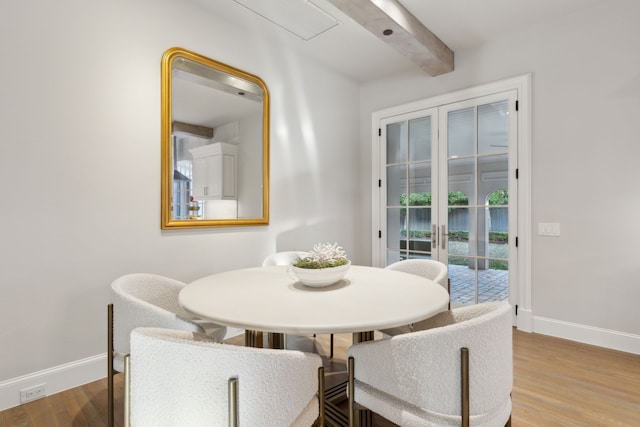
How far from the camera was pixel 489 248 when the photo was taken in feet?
10.3

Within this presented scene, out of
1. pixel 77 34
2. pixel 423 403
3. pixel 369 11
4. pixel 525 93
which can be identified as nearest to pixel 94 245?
pixel 77 34

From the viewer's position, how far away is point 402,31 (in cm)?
263

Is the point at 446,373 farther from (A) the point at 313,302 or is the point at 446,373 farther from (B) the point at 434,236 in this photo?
(B) the point at 434,236

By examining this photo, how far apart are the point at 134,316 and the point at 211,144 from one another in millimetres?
1596

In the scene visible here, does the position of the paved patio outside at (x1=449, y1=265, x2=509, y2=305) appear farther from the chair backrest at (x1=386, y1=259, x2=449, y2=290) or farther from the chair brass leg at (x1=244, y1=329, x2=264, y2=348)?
the chair brass leg at (x1=244, y1=329, x2=264, y2=348)

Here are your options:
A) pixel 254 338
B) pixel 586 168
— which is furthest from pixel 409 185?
pixel 254 338

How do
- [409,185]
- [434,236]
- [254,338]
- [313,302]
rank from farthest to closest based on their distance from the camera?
[409,185]
[434,236]
[254,338]
[313,302]

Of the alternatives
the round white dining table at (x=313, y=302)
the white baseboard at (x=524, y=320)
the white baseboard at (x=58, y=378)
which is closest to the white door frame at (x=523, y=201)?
the white baseboard at (x=524, y=320)

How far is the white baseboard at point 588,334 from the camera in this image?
8.12ft

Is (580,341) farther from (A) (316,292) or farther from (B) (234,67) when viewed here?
(B) (234,67)

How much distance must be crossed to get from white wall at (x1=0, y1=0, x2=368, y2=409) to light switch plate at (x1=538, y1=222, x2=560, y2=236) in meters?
2.64

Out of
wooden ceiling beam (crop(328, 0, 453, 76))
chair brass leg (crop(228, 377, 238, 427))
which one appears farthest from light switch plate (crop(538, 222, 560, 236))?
chair brass leg (crop(228, 377, 238, 427))

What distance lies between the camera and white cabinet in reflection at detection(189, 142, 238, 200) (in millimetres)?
2547

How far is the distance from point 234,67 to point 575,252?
3275 mm
